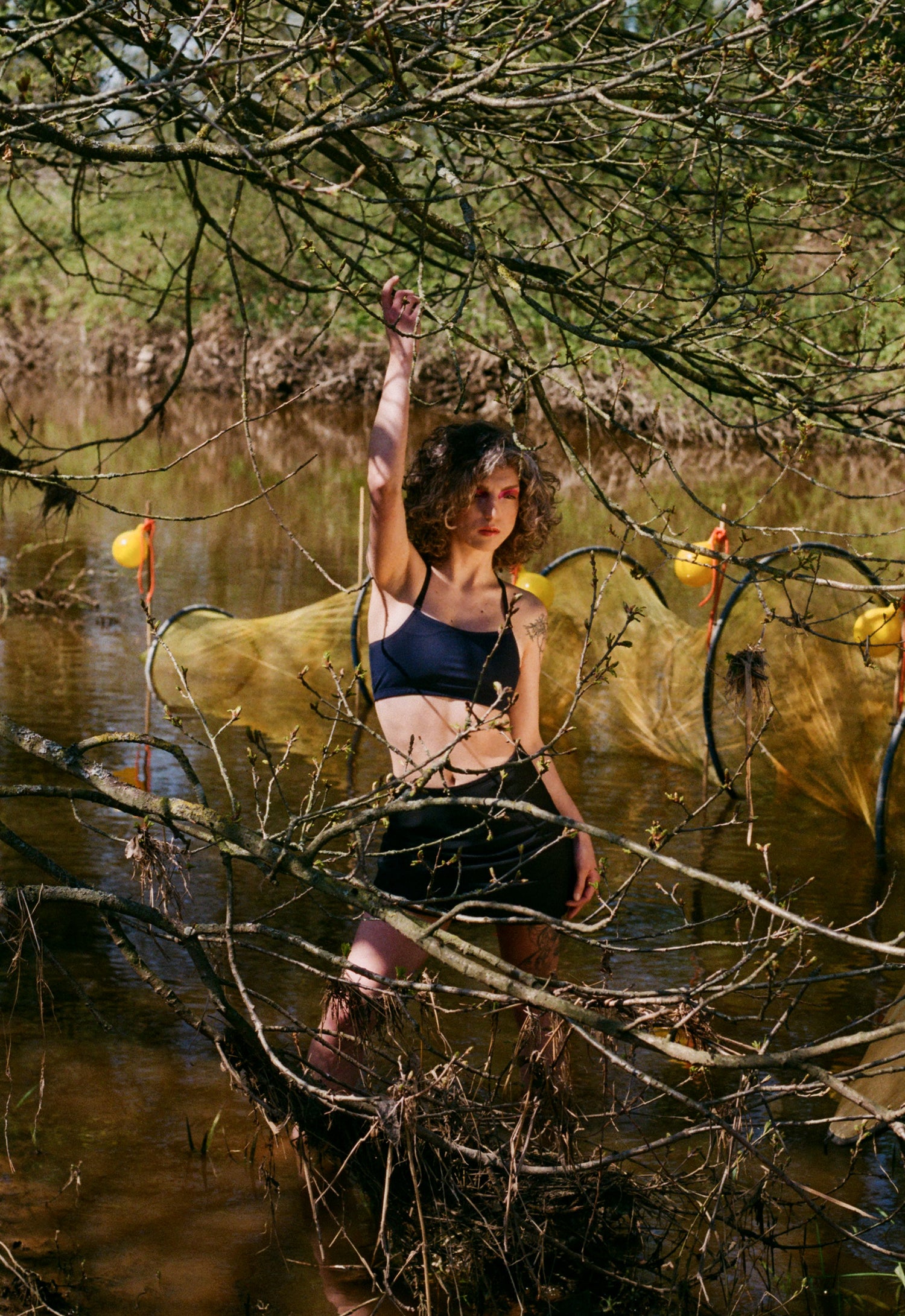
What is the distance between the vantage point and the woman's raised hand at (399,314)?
138 inches

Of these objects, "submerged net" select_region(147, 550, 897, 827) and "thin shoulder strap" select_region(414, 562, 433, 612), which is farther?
"submerged net" select_region(147, 550, 897, 827)

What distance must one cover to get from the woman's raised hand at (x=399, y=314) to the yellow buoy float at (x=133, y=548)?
5.69m

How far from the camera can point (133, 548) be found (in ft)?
30.1

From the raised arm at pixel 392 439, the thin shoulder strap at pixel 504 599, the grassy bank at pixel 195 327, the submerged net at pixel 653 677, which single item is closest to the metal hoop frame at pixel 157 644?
the submerged net at pixel 653 677

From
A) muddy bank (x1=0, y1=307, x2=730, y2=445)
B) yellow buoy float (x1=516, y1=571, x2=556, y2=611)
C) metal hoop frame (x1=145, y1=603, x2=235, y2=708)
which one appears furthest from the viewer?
muddy bank (x1=0, y1=307, x2=730, y2=445)

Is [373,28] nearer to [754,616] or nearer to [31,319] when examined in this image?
[754,616]

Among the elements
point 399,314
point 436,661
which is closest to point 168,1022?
point 436,661

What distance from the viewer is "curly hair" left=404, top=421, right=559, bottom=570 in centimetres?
390

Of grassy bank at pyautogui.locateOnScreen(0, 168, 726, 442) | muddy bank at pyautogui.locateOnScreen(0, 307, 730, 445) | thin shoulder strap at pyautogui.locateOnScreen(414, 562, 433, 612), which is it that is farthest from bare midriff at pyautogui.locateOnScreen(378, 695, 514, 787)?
muddy bank at pyautogui.locateOnScreen(0, 307, 730, 445)

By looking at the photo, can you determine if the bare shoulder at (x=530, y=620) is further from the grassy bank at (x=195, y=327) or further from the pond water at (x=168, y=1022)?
the grassy bank at (x=195, y=327)

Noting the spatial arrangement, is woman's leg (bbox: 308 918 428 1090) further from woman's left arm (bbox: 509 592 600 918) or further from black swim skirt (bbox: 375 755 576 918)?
woman's left arm (bbox: 509 592 600 918)

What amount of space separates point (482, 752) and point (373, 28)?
5.57ft

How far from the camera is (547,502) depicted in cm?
413

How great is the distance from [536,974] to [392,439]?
1.43 m
